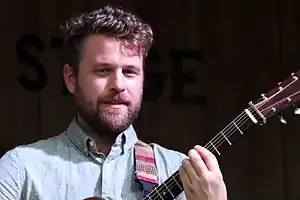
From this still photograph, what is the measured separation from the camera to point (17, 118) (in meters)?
3.58

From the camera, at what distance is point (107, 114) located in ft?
6.11

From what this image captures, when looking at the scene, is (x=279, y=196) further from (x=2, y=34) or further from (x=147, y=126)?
(x=2, y=34)

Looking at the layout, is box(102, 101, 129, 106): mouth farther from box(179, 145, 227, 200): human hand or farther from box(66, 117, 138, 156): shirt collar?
box(179, 145, 227, 200): human hand

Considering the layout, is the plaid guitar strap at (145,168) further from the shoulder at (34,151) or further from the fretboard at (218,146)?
the shoulder at (34,151)

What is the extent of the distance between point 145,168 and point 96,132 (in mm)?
141

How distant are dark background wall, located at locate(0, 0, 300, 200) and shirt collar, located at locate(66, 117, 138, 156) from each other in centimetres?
168

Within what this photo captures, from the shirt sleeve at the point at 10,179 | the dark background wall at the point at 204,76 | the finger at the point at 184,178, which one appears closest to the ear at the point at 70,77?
the shirt sleeve at the point at 10,179

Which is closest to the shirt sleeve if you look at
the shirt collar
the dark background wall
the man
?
the man

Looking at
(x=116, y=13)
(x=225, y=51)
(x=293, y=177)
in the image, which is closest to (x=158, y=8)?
(x=225, y=51)

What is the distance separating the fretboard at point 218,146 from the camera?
1.83 metres

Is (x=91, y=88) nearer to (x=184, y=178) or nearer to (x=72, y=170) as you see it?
(x=72, y=170)

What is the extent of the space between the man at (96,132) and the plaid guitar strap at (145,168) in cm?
1

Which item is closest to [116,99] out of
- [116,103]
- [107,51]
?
[116,103]

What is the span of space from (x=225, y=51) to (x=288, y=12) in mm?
359
